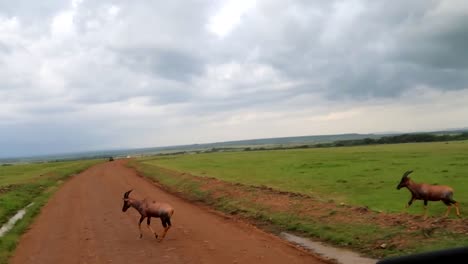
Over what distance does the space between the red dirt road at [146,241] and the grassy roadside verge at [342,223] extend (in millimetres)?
1359

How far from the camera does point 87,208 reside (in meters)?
26.7

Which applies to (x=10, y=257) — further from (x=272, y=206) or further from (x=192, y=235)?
(x=272, y=206)

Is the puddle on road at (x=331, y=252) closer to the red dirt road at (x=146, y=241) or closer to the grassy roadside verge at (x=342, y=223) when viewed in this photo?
the grassy roadside verge at (x=342, y=223)

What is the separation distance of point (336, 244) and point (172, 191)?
2100cm

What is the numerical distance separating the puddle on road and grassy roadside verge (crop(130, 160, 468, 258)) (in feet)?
1.16

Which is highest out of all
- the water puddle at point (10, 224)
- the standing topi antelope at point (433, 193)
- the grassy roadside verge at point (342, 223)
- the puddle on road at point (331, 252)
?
the standing topi antelope at point (433, 193)

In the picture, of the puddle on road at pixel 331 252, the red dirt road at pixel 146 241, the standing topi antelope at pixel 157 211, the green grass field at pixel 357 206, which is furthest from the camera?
the standing topi antelope at pixel 157 211

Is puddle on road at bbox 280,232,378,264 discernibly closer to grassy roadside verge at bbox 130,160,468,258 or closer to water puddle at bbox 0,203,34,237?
grassy roadside verge at bbox 130,160,468,258

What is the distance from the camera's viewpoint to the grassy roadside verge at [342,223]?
1290cm

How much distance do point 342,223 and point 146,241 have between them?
22.3 ft

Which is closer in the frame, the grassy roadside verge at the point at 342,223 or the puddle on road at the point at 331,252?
the puddle on road at the point at 331,252

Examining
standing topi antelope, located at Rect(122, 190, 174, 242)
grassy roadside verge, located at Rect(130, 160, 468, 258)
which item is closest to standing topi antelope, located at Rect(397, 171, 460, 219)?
grassy roadside verge, located at Rect(130, 160, 468, 258)

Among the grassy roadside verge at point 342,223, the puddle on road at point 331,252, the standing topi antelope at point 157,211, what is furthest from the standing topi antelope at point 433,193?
the standing topi antelope at point 157,211

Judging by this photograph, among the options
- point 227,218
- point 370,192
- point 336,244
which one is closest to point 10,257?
point 227,218
